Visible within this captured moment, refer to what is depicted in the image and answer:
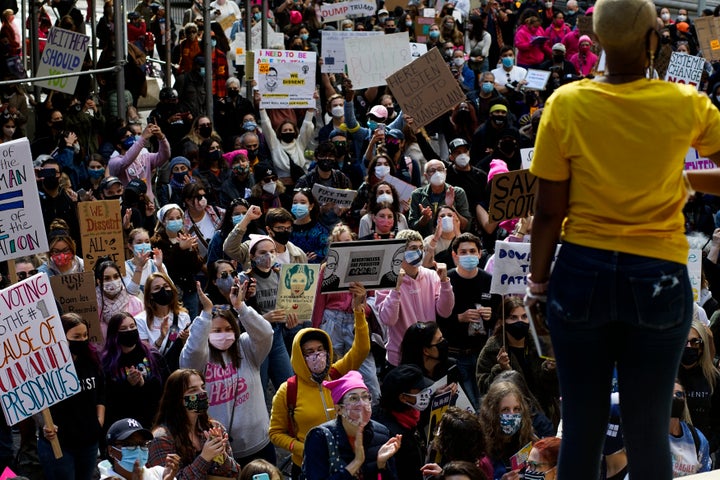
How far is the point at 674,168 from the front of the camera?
3.28 meters

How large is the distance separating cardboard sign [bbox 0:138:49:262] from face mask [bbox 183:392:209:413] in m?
1.70

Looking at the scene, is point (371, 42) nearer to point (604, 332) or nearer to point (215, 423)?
point (215, 423)

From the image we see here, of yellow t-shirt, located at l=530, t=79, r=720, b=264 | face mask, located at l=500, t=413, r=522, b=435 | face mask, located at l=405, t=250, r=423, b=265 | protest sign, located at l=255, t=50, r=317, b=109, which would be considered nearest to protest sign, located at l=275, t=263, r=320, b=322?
face mask, located at l=405, t=250, r=423, b=265

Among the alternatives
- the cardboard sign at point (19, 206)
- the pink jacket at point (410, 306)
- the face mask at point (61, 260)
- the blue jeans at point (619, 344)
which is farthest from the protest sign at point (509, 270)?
the blue jeans at point (619, 344)

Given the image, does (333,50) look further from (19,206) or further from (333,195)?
(19,206)

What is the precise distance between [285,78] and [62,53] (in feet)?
8.55

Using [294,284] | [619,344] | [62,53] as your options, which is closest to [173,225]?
[294,284]

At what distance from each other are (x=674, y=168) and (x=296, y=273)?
5504 millimetres

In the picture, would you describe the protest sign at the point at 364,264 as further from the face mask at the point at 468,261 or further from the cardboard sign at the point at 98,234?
the cardboard sign at the point at 98,234

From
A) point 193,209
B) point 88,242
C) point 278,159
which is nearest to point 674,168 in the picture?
point 88,242

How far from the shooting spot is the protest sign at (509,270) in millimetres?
8383

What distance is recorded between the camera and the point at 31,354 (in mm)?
7332

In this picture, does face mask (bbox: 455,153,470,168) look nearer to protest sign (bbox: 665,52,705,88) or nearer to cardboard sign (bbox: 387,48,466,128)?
cardboard sign (bbox: 387,48,466,128)

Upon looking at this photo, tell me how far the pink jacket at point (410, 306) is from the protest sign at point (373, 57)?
262 inches
